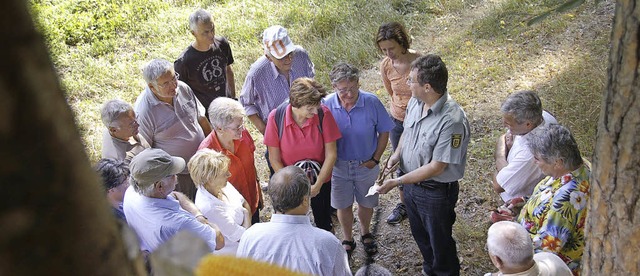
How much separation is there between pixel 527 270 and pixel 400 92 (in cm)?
233

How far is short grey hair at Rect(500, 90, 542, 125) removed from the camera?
3.59m

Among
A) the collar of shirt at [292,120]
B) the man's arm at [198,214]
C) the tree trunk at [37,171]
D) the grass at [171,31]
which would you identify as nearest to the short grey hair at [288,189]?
the man's arm at [198,214]

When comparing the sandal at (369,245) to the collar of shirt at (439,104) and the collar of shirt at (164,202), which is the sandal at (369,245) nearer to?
the collar of shirt at (439,104)

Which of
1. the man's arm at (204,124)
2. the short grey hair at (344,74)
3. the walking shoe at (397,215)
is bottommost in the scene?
the walking shoe at (397,215)

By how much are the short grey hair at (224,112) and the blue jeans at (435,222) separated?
4.20ft

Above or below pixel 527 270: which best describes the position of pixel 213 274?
above

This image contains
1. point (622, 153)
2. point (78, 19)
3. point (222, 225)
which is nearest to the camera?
point (622, 153)

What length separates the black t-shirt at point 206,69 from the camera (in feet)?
16.3

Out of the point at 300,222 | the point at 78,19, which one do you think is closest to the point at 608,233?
the point at 300,222

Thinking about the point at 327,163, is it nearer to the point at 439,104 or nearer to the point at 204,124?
the point at 439,104

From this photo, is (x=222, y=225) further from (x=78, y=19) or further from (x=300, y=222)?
(x=78, y=19)

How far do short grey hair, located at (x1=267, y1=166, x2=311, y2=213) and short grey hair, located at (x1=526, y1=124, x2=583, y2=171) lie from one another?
1.25 metres

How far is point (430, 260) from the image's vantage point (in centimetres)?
438

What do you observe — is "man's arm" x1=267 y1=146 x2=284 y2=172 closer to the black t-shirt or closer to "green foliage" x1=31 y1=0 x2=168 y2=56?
the black t-shirt
